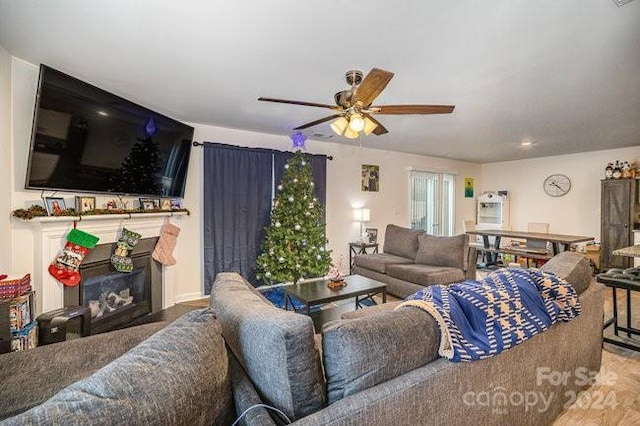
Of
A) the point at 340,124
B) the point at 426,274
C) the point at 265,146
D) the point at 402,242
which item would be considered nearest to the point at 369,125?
the point at 340,124

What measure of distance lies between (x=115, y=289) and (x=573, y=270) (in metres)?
4.00

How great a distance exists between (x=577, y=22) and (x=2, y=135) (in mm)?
3825

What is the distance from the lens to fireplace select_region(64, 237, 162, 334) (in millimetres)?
2768

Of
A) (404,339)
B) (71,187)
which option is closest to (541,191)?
(404,339)

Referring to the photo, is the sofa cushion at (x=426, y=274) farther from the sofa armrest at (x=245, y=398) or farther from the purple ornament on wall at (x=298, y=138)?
the sofa armrest at (x=245, y=398)

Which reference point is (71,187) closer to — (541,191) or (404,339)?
(404,339)

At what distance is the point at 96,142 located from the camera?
103 inches

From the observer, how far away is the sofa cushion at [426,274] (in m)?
3.52

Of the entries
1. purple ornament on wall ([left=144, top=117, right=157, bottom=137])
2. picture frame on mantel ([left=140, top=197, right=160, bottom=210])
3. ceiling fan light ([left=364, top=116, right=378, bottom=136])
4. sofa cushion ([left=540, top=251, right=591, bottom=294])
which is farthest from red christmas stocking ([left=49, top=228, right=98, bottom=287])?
sofa cushion ([left=540, top=251, right=591, bottom=294])

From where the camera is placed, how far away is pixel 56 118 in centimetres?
230

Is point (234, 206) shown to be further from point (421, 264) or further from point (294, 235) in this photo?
point (421, 264)

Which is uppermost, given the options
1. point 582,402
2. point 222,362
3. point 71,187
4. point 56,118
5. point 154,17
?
point 154,17

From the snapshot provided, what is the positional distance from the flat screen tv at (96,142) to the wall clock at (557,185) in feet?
23.4

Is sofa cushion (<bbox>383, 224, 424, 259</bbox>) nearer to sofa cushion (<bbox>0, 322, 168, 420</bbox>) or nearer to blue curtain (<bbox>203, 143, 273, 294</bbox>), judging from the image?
blue curtain (<bbox>203, 143, 273, 294</bbox>)
